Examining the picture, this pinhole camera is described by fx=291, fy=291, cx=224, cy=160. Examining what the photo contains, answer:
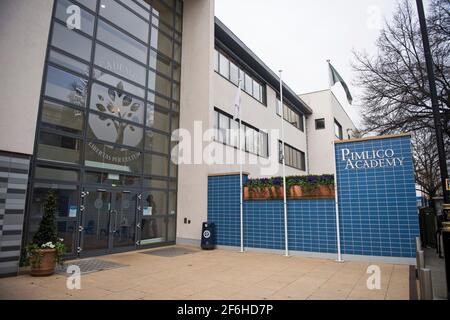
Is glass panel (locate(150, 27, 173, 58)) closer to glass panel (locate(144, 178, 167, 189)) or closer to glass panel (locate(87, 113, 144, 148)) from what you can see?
glass panel (locate(87, 113, 144, 148))

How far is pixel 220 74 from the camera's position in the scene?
14211 mm

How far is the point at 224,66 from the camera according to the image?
15.1 meters

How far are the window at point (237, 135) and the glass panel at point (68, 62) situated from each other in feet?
19.3

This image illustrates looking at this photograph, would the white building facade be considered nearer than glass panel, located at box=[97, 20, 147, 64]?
Yes

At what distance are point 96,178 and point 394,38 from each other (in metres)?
14.3

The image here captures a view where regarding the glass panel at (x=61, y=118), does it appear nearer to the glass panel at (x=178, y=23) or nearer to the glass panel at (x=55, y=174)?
the glass panel at (x=55, y=174)

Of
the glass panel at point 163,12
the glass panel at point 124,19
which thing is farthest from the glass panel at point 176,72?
the glass panel at point 163,12

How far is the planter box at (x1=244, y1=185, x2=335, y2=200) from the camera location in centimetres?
948

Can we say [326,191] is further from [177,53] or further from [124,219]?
[177,53]

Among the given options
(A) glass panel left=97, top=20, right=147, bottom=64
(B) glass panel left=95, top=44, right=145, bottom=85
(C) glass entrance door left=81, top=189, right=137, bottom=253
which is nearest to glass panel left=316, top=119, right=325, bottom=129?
(A) glass panel left=97, top=20, right=147, bottom=64

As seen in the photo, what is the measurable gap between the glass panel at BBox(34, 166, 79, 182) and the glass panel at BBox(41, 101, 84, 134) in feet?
3.93

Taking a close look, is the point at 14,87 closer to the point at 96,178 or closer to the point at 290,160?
the point at 96,178

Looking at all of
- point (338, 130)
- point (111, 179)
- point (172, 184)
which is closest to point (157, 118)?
point (172, 184)

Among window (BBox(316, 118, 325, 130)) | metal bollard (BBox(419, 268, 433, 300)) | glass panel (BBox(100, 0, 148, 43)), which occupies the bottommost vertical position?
metal bollard (BBox(419, 268, 433, 300))
